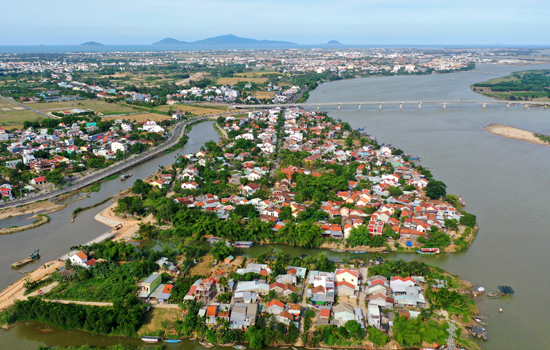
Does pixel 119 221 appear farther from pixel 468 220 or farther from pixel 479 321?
pixel 468 220

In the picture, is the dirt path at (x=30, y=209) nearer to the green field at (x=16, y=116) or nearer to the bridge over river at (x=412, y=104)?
the green field at (x=16, y=116)

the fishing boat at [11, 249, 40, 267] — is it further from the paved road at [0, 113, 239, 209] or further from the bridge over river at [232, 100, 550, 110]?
the bridge over river at [232, 100, 550, 110]

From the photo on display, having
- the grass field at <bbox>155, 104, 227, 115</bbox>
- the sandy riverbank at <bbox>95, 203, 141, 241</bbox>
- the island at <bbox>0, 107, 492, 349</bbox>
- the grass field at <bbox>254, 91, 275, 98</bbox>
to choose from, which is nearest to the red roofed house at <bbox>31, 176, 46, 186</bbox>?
the island at <bbox>0, 107, 492, 349</bbox>

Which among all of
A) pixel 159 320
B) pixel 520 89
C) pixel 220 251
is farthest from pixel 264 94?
pixel 159 320

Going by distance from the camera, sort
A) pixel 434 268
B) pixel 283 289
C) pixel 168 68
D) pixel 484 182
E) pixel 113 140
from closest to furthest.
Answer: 1. pixel 283 289
2. pixel 434 268
3. pixel 484 182
4. pixel 113 140
5. pixel 168 68

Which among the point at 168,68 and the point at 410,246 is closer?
the point at 410,246

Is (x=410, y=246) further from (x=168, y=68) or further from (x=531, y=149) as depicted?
(x=168, y=68)

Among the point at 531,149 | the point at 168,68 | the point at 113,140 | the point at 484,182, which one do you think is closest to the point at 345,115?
the point at 531,149
